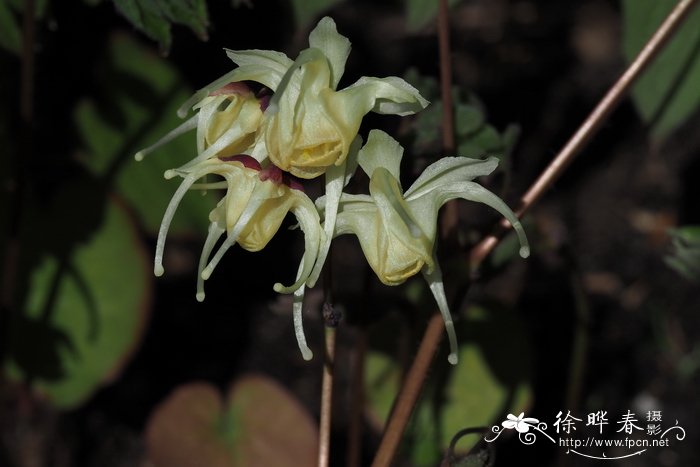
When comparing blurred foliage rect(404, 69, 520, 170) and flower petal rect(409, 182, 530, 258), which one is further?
blurred foliage rect(404, 69, 520, 170)

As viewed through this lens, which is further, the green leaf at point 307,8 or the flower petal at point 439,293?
the green leaf at point 307,8

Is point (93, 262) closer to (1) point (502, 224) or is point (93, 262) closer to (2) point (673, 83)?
(1) point (502, 224)

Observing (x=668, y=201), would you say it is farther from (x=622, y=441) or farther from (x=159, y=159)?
(x=159, y=159)

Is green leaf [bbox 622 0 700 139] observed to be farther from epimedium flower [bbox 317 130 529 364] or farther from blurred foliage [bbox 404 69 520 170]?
epimedium flower [bbox 317 130 529 364]

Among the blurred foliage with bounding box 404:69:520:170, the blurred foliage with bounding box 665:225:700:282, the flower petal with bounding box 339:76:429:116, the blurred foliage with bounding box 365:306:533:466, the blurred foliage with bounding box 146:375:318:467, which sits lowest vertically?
the blurred foliage with bounding box 146:375:318:467

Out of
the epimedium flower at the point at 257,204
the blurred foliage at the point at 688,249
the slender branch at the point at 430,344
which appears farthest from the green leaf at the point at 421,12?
the epimedium flower at the point at 257,204

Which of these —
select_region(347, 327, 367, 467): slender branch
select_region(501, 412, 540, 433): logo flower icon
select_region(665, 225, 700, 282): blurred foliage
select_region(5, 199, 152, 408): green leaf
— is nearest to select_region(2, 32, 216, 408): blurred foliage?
select_region(5, 199, 152, 408): green leaf

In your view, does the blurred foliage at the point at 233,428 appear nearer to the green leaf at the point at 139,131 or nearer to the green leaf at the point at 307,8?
the green leaf at the point at 139,131

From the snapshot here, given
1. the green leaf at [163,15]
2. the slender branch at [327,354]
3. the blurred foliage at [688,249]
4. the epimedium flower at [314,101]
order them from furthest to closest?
the blurred foliage at [688,249] < the green leaf at [163,15] < the slender branch at [327,354] < the epimedium flower at [314,101]
